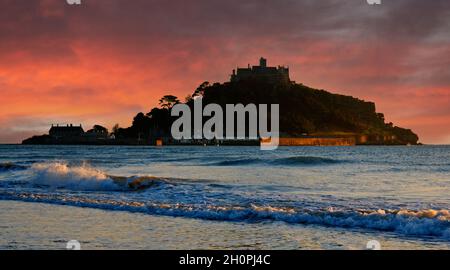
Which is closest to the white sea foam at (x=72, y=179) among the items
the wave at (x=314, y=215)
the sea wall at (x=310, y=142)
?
the wave at (x=314, y=215)

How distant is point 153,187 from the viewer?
2503 centimetres

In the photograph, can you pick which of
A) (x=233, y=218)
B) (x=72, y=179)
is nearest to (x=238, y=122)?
(x=72, y=179)

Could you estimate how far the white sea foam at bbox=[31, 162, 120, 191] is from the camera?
1013 inches

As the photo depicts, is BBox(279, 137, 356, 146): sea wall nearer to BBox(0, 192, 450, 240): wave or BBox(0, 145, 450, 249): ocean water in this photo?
BBox(0, 145, 450, 249): ocean water

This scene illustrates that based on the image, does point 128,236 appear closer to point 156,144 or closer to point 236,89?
point 236,89

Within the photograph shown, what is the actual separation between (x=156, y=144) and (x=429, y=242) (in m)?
188

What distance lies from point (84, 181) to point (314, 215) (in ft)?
50.4

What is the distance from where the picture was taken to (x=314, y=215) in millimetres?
14641

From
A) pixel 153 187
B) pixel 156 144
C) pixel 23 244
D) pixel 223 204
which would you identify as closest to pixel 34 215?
pixel 23 244

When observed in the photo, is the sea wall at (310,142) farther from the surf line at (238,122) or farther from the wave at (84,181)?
the wave at (84,181)

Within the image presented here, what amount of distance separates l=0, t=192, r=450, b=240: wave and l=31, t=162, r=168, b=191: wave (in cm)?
670
